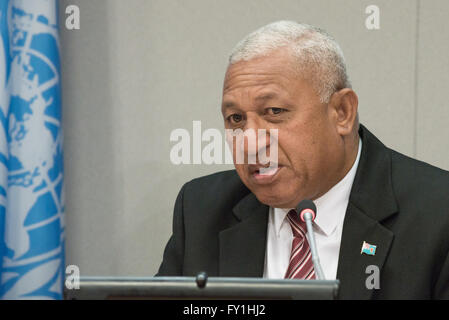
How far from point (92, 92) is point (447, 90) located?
171cm

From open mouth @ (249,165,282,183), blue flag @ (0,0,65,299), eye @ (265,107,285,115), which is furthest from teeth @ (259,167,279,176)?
blue flag @ (0,0,65,299)

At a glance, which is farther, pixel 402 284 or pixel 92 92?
pixel 92 92

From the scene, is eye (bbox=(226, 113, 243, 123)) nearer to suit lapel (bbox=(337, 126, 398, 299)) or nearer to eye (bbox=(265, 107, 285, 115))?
eye (bbox=(265, 107, 285, 115))

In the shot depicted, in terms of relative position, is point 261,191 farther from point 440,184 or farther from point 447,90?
point 447,90

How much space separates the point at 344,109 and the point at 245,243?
537 mm

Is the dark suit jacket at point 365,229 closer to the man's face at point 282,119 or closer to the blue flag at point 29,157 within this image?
the man's face at point 282,119

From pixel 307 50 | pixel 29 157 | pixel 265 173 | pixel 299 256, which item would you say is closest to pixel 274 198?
pixel 265 173

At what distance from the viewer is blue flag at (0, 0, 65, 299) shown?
2.34 meters

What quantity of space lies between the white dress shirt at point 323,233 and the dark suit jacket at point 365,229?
36 millimetres

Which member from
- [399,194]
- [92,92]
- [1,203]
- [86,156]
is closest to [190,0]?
[92,92]

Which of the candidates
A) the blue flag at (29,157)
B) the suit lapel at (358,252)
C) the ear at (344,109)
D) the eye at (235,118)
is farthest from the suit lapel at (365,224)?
the blue flag at (29,157)

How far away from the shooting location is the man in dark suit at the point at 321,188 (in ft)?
5.55

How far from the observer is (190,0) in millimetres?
2807

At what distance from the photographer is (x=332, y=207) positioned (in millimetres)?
1864
